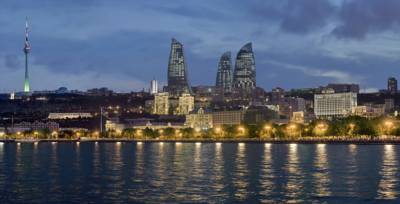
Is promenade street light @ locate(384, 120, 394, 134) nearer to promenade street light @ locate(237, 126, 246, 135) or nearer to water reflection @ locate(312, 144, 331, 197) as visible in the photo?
promenade street light @ locate(237, 126, 246, 135)

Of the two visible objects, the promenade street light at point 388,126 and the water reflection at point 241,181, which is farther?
the promenade street light at point 388,126

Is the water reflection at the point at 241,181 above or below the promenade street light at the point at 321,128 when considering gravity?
below

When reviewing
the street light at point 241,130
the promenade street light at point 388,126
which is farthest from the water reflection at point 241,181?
the street light at point 241,130

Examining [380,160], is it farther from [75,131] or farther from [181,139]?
[75,131]

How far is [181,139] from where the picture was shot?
491 feet

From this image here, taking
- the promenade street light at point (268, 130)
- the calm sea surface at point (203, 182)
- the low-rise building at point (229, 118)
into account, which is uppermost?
the low-rise building at point (229, 118)

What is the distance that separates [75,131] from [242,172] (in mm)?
142317

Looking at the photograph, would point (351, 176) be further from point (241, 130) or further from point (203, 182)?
point (241, 130)

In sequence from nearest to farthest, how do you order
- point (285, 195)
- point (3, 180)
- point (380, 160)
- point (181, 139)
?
point (285, 195) < point (3, 180) < point (380, 160) < point (181, 139)

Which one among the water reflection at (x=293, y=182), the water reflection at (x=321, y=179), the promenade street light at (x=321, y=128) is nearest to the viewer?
the water reflection at (x=293, y=182)

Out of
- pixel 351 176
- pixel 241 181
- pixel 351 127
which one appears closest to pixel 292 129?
pixel 351 127

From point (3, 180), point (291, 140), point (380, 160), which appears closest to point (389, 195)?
point (3, 180)

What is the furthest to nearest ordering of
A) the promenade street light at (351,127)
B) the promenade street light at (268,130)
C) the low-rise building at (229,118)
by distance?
1. the low-rise building at (229,118)
2. the promenade street light at (268,130)
3. the promenade street light at (351,127)

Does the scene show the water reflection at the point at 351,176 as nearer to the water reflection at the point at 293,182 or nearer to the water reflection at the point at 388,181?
the water reflection at the point at 388,181
